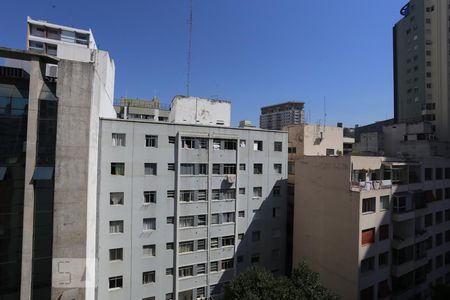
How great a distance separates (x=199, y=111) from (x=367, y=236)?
23031mm

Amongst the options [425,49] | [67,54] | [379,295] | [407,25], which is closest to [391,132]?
[425,49]

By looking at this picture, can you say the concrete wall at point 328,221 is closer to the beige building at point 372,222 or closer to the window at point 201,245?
the beige building at point 372,222

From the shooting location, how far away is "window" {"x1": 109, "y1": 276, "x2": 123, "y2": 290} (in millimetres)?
24016

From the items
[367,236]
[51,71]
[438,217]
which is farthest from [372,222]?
[51,71]

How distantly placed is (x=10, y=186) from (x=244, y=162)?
19432 mm

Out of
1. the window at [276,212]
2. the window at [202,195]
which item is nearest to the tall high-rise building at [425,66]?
the window at [276,212]

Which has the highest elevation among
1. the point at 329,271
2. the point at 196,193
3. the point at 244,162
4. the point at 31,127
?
the point at 31,127

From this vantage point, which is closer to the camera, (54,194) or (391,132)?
(54,194)

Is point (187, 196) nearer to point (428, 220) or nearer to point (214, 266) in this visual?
point (214, 266)

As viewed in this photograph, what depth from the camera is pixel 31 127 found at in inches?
706

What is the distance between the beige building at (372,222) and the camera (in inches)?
955

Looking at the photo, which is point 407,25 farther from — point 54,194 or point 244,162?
point 54,194

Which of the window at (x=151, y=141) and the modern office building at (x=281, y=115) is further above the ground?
the modern office building at (x=281, y=115)

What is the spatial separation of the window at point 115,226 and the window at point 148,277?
15.0 ft
